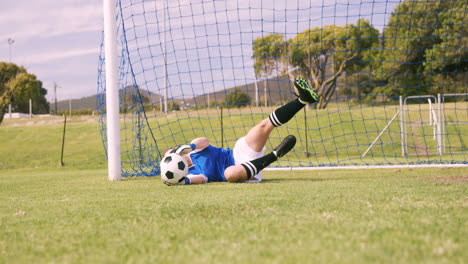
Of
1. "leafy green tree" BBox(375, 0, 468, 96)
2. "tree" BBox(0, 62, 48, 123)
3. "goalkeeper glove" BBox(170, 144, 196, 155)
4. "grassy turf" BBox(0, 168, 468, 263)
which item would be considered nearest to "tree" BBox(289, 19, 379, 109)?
"leafy green tree" BBox(375, 0, 468, 96)

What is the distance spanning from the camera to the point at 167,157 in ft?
18.3

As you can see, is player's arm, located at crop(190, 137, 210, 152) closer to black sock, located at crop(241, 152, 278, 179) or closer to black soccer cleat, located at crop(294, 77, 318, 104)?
black sock, located at crop(241, 152, 278, 179)

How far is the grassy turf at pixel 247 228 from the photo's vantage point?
203 cm

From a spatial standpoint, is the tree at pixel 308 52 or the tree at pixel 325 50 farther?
the tree at pixel 325 50

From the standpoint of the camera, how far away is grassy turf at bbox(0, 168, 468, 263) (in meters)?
2.03

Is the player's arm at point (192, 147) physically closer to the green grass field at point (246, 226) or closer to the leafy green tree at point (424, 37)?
the green grass field at point (246, 226)

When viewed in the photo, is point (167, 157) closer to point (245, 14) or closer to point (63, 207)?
point (63, 207)

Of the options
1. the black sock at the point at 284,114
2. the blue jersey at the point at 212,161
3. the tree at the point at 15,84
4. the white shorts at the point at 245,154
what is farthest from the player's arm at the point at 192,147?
the tree at the point at 15,84

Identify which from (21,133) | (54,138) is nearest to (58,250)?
(54,138)

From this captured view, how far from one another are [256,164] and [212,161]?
81 cm

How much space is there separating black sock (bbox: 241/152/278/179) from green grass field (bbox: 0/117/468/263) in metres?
0.80

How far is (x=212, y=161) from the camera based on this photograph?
6016mm

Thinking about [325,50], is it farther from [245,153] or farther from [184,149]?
[184,149]

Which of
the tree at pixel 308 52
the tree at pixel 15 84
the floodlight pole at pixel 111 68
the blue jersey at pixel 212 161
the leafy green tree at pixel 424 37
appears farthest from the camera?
the tree at pixel 15 84
